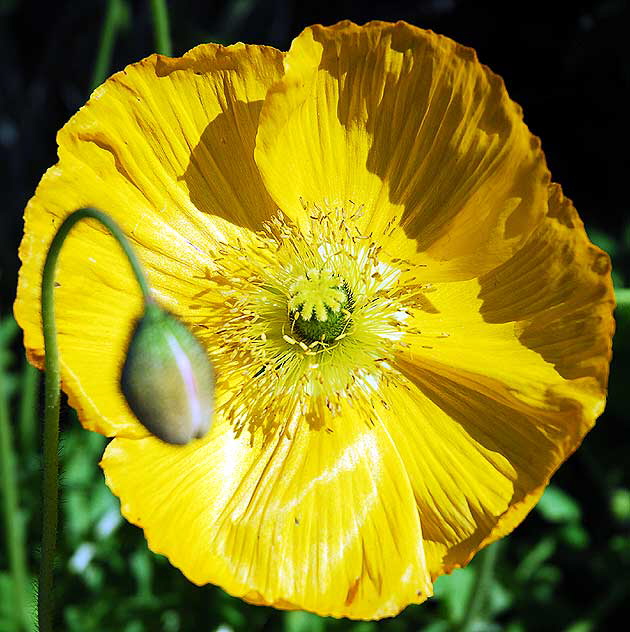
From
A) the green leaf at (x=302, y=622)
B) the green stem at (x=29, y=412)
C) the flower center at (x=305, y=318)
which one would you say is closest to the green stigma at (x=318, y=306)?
the flower center at (x=305, y=318)

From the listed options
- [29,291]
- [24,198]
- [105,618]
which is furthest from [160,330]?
[24,198]

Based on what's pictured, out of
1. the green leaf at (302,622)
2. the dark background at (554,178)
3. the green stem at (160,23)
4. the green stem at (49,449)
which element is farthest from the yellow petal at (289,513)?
the green stem at (160,23)

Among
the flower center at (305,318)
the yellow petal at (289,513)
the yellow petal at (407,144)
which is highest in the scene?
the yellow petal at (407,144)

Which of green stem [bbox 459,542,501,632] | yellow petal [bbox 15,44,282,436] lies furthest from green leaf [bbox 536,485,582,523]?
yellow petal [bbox 15,44,282,436]

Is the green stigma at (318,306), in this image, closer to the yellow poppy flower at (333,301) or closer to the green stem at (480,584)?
the yellow poppy flower at (333,301)

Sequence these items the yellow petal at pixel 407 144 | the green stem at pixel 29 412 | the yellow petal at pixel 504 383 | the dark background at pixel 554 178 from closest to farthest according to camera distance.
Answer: the yellow petal at pixel 504 383 → the yellow petal at pixel 407 144 → the dark background at pixel 554 178 → the green stem at pixel 29 412

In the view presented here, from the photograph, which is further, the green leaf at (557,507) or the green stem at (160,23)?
the green leaf at (557,507)

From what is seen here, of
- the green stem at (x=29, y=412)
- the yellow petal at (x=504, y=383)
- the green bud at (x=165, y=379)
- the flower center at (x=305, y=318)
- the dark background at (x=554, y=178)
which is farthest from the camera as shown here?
the green stem at (x=29, y=412)

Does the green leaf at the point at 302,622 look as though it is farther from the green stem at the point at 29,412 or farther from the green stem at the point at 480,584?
the green stem at the point at 29,412

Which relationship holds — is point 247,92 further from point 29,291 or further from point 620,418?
point 620,418

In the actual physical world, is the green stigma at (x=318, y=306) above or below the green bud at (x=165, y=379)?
below
